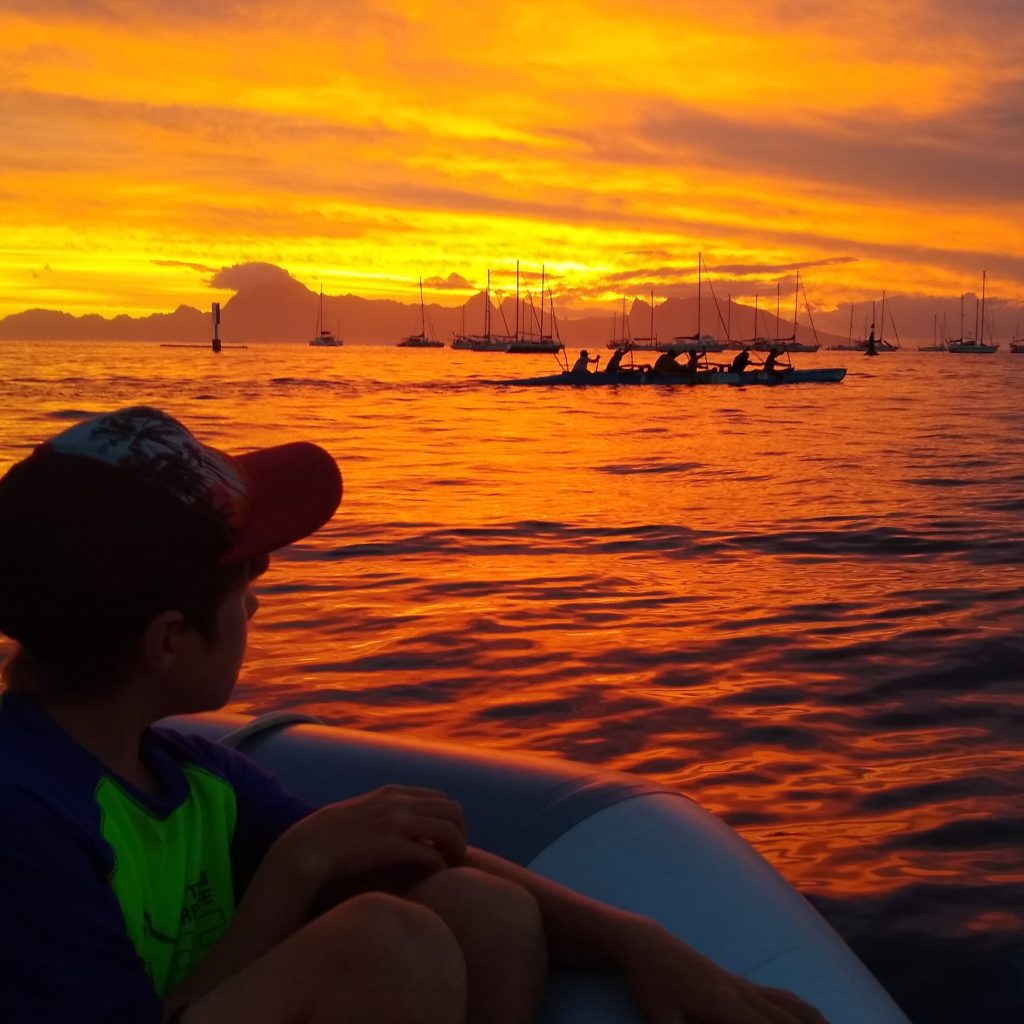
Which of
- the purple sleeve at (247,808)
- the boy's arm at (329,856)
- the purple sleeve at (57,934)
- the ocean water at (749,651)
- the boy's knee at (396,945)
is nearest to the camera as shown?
the purple sleeve at (57,934)

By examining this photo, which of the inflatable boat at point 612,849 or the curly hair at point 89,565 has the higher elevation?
the curly hair at point 89,565

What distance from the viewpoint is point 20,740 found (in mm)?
1229

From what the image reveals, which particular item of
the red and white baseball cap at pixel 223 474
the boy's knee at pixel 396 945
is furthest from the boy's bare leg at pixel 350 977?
the red and white baseball cap at pixel 223 474

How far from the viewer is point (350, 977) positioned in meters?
1.20

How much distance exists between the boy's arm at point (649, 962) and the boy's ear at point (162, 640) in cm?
49

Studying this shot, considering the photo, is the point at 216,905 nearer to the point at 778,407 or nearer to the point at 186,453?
the point at 186,453

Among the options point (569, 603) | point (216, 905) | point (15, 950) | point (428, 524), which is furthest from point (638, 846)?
point (428, 524)

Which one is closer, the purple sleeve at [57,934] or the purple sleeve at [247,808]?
the purple sleeve at [57,934]

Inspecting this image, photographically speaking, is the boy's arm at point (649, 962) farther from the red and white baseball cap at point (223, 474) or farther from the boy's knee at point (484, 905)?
the red and white baseball cap at point (223, 474)

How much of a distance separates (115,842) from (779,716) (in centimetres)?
367

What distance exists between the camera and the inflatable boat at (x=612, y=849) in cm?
170

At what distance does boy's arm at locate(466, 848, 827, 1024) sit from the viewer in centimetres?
143

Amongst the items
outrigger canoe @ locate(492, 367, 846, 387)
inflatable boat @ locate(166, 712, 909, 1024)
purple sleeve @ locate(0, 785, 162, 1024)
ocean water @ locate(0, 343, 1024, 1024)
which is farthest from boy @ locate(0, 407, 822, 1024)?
outrigger canoe @ locate(492, 367, 846, 387)

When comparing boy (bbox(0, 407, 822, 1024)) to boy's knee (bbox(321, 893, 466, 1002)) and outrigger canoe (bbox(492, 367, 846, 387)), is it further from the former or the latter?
outrigger canoe (bbox(492, 367, 846, 387))
